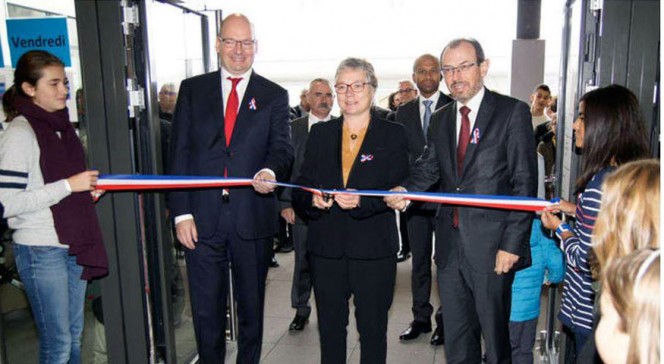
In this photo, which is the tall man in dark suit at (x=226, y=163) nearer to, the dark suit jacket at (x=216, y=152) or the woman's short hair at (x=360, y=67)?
the dark suit jacket at (x=216, y=152)

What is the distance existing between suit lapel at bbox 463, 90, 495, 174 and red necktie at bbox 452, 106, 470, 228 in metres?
0.07

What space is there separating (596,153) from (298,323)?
9.75 feet

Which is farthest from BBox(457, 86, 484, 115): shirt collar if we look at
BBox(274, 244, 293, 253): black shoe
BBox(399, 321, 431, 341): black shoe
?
BBox(274, 244, 293, 253): black shoe

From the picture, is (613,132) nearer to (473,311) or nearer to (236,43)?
(473,311)

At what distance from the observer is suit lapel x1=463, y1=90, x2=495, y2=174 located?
2867 mm

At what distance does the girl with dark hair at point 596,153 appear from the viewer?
7.54 feet

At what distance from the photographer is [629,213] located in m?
1.68

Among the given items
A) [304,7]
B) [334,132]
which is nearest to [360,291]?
[334,132]

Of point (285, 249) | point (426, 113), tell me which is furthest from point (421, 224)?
point (285, 249)

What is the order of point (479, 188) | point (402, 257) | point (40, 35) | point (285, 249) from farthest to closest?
point (285, 249)
point (402, 257)
point (40, 35)
point (479, 188)

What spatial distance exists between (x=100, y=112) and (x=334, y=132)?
1.27 meters

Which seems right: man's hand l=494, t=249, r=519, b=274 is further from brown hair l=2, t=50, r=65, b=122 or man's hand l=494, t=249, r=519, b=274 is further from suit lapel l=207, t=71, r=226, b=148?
brown hair l=2, t=50, r=65, b=122

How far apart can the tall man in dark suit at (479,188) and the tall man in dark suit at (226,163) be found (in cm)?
78

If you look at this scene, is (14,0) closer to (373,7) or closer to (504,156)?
(504,156)
